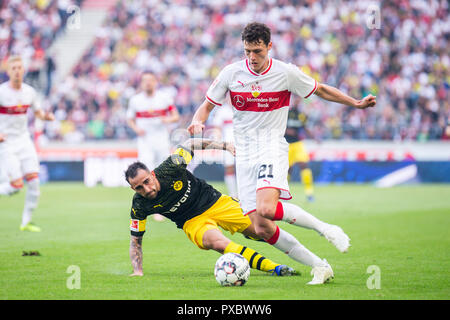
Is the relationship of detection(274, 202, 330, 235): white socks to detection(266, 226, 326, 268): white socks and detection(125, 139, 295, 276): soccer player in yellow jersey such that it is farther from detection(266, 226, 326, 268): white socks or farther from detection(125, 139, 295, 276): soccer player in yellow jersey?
detection(125, 139, 295, 276): soccer player in yellow jersey

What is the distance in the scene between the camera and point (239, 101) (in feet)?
21.7

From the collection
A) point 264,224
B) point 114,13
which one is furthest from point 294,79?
point 114,13

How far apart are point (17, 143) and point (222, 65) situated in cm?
1515

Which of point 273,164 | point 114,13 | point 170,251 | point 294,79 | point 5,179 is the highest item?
point 114,13

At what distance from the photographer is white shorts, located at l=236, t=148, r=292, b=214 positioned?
634 cm

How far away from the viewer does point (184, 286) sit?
20.2 ft

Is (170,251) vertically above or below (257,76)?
below

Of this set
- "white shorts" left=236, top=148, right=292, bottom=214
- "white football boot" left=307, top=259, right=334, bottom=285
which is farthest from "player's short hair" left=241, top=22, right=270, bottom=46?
"white football boot" left=307, top=259, right=334, bottom=285

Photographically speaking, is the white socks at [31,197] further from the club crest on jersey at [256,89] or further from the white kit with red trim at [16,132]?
the club crest on jersey at [256,89]

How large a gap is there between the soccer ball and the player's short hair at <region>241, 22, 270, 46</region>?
6.89 feet
